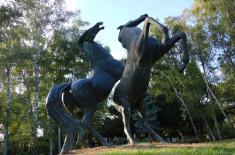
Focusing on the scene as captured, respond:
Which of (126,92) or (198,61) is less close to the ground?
(198,61)

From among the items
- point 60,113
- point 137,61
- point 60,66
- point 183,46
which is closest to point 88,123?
point 60,113

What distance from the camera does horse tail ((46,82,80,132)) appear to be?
10.7m

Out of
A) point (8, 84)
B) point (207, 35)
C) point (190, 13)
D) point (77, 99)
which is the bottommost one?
point (77, 99)

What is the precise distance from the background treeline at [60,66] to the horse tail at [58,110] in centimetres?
1363

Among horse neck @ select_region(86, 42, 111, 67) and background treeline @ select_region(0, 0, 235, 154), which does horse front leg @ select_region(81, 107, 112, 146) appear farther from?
background treeline @ select_region(0, 0, 235, 154)

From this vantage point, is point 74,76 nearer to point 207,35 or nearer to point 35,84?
point 35,84

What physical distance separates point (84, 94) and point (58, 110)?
2.68 feet

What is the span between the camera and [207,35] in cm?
2828

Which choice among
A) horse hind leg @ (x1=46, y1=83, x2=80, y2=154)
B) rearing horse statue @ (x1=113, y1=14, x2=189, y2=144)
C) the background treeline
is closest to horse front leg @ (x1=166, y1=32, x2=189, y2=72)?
rearing horse statue @ (x1=113, y1=14, x2=189, y2=144)

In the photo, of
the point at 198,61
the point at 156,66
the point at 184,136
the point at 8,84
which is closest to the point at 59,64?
the point at 8,84

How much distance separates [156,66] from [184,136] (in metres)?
9.00

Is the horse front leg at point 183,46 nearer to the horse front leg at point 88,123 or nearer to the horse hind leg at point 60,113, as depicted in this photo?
the horse front leg at point 88,123

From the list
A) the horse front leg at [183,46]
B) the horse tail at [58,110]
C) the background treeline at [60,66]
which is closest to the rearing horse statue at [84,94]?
the horse tail at [58,110]

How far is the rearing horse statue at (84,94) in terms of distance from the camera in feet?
35.1
